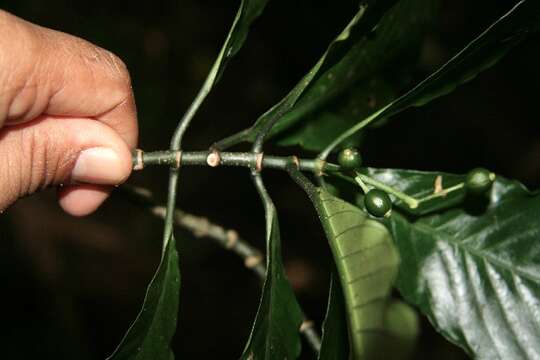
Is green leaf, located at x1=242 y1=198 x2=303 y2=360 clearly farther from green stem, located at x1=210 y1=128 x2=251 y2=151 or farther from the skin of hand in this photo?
the skin of hand

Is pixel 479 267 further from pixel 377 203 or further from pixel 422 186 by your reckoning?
pixel 377 203

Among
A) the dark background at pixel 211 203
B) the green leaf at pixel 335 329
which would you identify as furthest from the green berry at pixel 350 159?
the dark background at pixel 211 203

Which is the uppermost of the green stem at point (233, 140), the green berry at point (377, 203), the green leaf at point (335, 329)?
the green stem at point (233, 140)

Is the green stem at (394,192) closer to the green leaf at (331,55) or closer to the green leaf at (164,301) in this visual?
the green leaf at (331,55)

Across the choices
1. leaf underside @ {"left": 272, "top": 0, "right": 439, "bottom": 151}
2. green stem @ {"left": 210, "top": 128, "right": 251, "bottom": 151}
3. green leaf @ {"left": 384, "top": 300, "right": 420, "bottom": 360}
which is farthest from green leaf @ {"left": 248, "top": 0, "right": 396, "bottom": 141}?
green leaf @ {"left": 384, "top": 300, "right": 420, "bottom": 360}

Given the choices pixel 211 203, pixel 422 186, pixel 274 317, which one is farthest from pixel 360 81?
pixel 211 203

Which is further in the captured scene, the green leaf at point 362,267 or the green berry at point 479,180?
the green berry at point 479,180

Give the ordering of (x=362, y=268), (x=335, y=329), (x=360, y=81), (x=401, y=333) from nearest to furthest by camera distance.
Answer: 1. (x=401, y=333)
2. (x=362, y=268)
3. (x=335, y=329)
4. (x=360, y=81)
